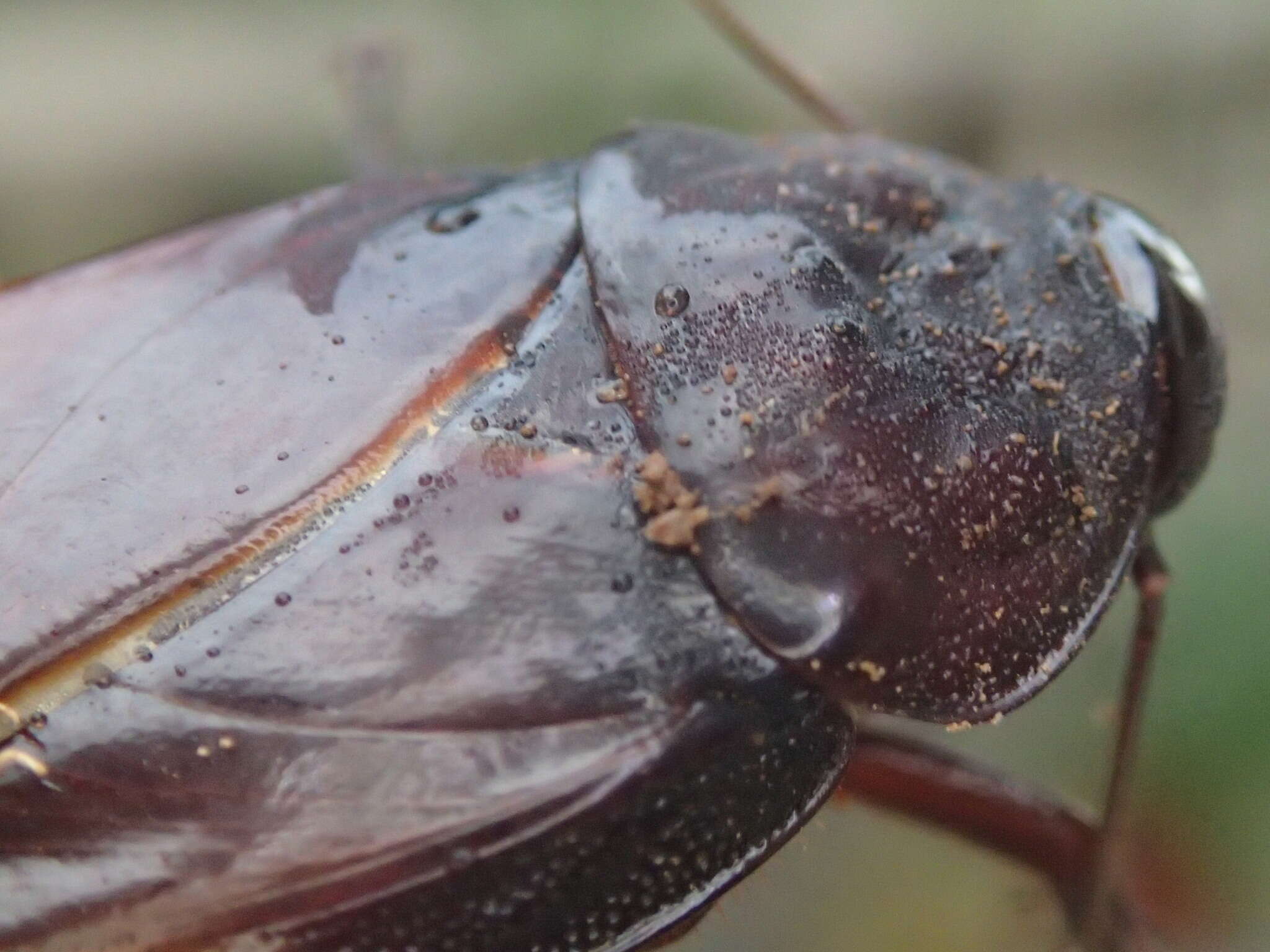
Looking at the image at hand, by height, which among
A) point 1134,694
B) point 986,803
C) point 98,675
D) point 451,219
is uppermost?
point 451,219

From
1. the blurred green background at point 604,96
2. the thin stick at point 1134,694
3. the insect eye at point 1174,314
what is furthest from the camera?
the blurred green background at point 604,96

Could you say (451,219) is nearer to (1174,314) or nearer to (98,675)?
(98,675)

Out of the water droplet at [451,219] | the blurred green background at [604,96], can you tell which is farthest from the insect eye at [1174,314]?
the blurred green background at [604,96]

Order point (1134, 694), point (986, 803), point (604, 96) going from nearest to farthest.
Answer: point (1134, 694), point (986, 803), point (604, 96)

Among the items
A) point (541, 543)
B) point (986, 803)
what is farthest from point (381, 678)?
point (986, 803)

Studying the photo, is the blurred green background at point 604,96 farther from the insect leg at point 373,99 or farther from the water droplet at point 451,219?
the water droplet at point 451,219

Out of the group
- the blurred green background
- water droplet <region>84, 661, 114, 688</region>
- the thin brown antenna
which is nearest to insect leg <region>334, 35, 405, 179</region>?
the blurred green background

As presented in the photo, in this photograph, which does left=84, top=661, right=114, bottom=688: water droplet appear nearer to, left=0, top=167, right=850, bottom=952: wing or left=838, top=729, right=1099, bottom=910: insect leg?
left=0, top=167, right=850, bottom=952: wing
